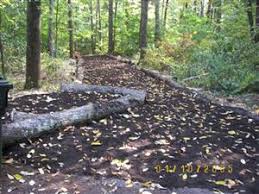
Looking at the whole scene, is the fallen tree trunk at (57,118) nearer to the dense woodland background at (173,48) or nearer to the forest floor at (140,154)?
the forest floor at (140,154)

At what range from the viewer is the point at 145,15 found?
18500mm

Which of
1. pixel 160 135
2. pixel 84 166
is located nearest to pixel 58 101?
pixel 160 135

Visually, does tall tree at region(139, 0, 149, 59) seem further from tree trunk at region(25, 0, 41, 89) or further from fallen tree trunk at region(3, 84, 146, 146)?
fallen tree trunk at region(3, 84, 146, 146)

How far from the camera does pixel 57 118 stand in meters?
6.18

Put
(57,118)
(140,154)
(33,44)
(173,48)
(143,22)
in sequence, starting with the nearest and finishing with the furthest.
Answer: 1. (140,154)
2. (57,118)
3. (33,44)
4. (173,48)
5. (143,22)

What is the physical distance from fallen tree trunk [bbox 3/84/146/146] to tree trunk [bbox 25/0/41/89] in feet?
10.1

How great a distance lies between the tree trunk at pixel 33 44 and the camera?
31.8 feet

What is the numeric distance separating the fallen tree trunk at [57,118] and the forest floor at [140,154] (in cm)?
12

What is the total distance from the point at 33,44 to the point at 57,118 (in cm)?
429

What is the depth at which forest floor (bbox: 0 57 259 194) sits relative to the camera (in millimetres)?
4473
